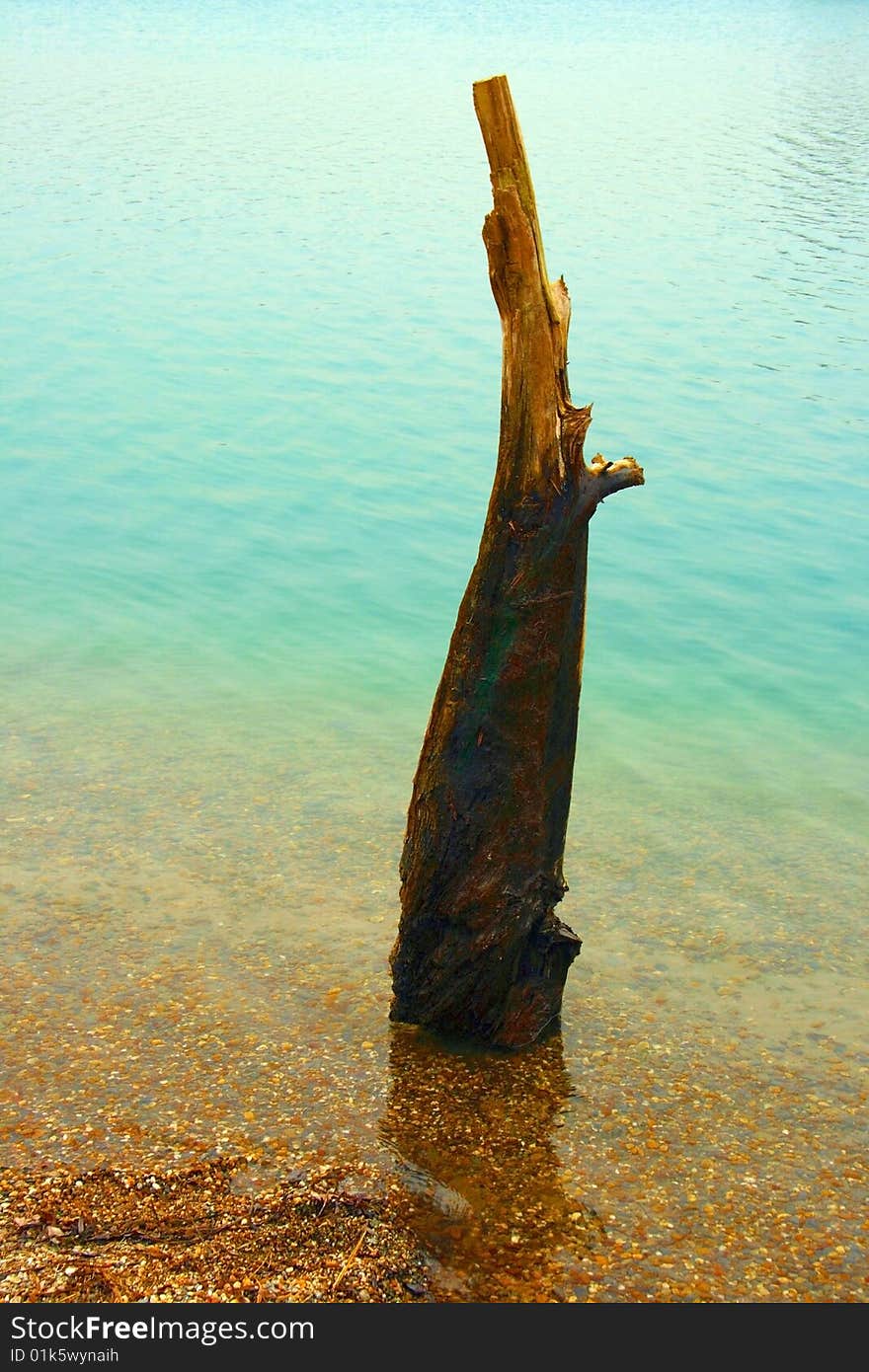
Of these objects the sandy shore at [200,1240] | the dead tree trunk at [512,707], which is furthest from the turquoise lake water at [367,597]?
the dead tree trunk at [512,707]

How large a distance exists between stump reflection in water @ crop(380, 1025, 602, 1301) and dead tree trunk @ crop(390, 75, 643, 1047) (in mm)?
233

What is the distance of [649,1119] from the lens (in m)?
6.58

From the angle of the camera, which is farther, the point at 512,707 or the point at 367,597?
the point at 367,597

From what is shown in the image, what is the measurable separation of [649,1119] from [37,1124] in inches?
113

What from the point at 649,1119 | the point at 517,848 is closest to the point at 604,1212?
the point at 649,1119

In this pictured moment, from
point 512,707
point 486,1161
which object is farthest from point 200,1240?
point 512,707

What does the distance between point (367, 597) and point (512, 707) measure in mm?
10320

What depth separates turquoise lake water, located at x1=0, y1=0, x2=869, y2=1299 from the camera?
721cm

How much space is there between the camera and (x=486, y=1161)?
19.9 feet

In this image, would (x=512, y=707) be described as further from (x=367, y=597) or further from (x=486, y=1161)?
(x=367, y=597)

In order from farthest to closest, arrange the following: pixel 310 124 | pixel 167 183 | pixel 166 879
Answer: pixel 310 124 < pixel 167 183 < pixel 166 879

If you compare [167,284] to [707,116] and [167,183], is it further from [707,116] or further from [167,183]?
[707,116]

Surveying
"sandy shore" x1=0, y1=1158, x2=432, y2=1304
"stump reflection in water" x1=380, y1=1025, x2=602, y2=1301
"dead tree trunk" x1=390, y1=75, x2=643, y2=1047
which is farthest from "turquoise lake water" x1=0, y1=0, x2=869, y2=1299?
"dead tree trunk" x1=390, y1=75, x2=643, y2=1047

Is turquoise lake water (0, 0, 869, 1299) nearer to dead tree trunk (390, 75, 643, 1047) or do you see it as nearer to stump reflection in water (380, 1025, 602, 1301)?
stump reflection in water (380, 1025, 602, 1301)
